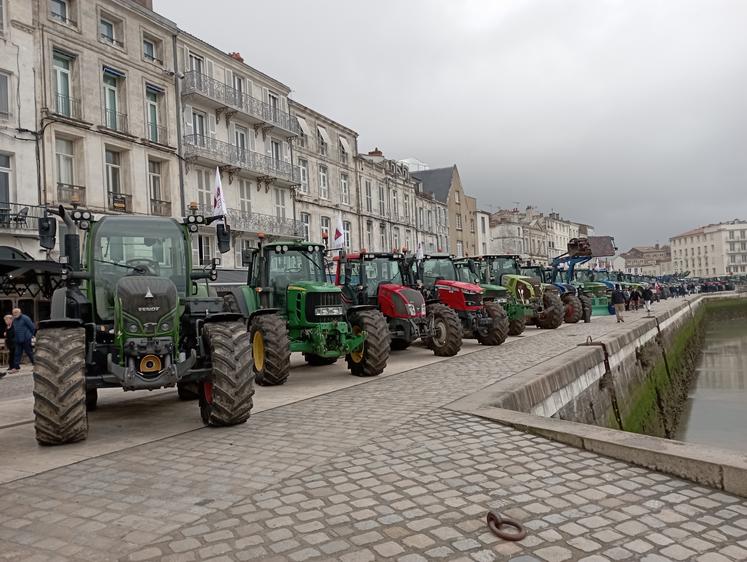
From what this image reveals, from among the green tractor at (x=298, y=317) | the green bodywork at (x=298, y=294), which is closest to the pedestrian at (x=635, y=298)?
the green tractor at (x=298, y=317)

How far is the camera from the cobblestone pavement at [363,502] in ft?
10.9

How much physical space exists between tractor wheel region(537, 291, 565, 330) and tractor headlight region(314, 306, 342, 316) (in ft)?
34.9

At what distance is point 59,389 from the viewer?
5543 mm

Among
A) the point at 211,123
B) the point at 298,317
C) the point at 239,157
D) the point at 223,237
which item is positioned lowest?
the point at 298,317

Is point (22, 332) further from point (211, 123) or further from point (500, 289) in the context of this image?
point (211, 123)

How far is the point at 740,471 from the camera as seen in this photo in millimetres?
4027

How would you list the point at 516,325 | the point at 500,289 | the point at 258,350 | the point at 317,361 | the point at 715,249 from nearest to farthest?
the point at 258,350, the point at 317,361, the point at 500,289, the point at 516,325, the point at 715,249

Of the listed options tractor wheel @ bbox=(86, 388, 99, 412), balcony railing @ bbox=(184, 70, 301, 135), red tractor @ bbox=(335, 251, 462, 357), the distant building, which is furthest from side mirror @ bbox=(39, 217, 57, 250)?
the distant building

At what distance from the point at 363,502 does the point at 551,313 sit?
52.0 ft

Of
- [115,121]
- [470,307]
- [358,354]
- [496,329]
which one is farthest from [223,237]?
[115,121]

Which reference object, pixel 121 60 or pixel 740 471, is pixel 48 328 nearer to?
pixel 740 471

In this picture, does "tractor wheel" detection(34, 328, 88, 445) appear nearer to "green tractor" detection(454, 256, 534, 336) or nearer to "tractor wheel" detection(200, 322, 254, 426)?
"tractor wheel" detection(200, 322, 254, 426)

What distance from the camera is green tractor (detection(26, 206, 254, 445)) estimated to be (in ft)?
18.5

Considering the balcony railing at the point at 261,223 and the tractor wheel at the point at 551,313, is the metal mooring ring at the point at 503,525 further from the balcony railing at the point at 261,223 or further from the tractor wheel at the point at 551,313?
the balcony railing at the point at 261,223
